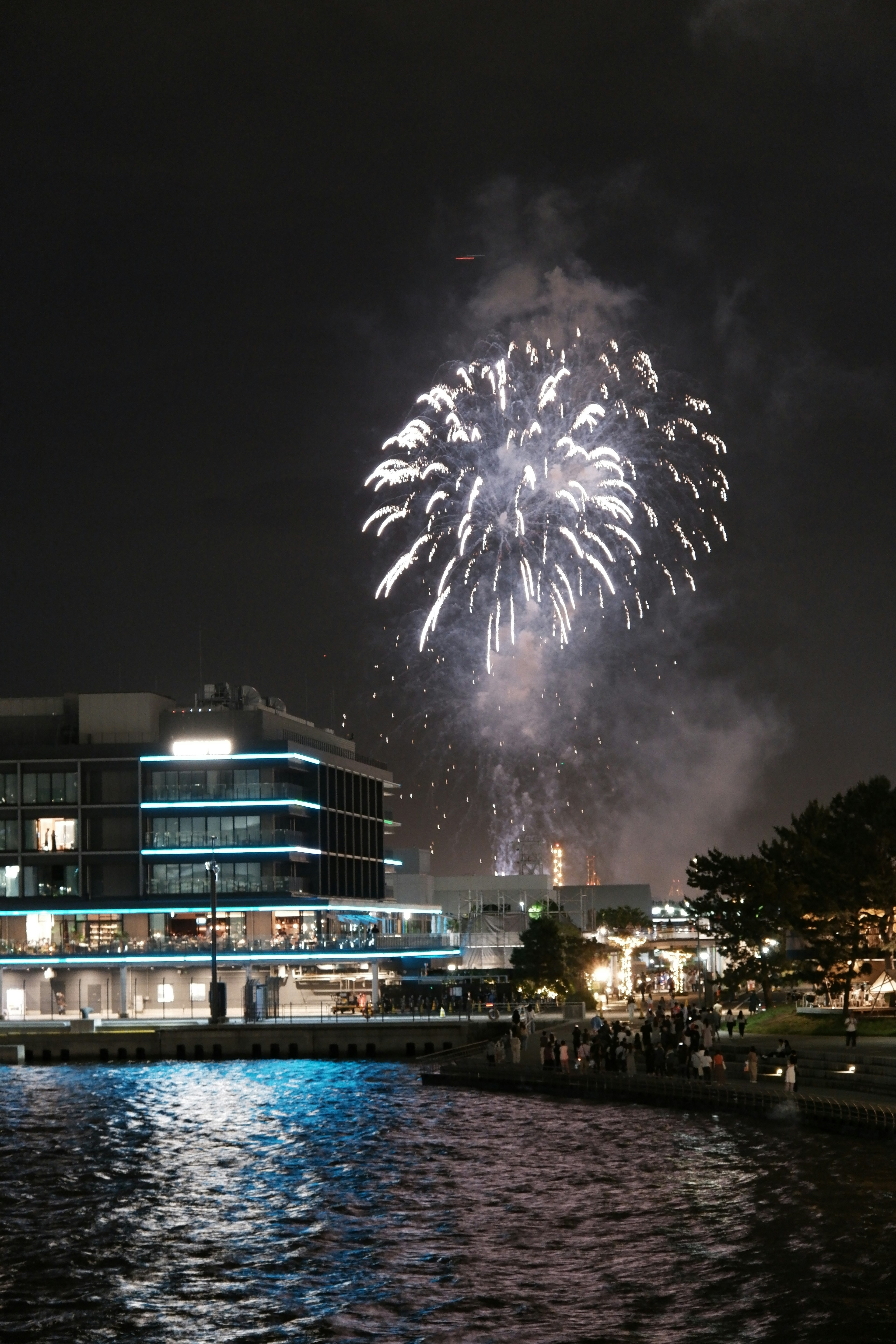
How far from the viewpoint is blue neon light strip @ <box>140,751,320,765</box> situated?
134m

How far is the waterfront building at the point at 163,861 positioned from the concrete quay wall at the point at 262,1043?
21.1m

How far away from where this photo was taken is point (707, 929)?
113 metres

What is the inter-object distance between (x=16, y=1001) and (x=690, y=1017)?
189 feet

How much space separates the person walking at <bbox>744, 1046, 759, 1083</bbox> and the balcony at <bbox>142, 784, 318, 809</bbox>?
71.0 metres

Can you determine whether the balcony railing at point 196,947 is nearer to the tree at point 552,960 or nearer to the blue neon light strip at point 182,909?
the blue neon light strip at point 182,909

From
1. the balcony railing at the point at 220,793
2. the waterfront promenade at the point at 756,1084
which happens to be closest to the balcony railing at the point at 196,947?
the balcony railing at the point at 220,793

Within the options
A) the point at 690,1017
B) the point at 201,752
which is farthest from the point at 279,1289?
the point at 201,752

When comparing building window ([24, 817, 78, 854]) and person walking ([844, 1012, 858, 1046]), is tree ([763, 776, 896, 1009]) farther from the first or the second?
building window ([24, 817, 78, 854])

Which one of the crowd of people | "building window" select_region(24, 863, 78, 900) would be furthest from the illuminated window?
the crowd of people

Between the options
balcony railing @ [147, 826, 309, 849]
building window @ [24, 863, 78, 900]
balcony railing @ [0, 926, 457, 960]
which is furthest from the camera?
building window @ [24, 863, 78, 900]

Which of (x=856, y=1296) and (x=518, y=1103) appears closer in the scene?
(x=856, y=1296)

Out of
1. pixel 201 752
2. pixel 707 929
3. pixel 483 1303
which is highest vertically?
pixel 201 752

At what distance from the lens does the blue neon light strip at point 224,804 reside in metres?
133

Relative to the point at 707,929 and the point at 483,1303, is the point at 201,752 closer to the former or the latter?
the point at 707,929
